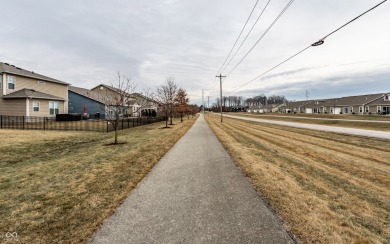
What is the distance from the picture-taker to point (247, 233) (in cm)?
360

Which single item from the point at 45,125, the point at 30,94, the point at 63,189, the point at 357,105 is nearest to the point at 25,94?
the point at 30,94

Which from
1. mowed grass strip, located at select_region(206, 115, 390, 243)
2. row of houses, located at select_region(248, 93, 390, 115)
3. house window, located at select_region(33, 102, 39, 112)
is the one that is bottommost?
mowed grass strip, located at select_region(206, 115, 390, 243)

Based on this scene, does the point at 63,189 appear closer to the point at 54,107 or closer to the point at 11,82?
the point at 11,82

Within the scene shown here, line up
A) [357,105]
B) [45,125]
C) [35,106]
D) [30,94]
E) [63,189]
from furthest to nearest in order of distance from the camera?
[357,105], [35,106], [30,94], [45,125], [63,189]

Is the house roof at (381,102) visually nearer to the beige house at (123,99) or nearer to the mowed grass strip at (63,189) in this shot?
the beige house at (123,99)

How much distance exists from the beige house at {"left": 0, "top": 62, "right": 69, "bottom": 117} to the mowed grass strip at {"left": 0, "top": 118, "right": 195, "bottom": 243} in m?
21.6

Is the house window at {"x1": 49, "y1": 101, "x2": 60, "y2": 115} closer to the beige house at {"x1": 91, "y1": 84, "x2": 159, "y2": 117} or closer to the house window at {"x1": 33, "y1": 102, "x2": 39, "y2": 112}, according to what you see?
the house window at {"x1": 33, "y1": 102, "x2": 39, "y2": 112}

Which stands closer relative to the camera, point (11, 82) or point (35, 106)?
point (11, 82)

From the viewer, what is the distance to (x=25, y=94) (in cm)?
2780

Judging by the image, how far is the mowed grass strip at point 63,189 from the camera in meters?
3.83

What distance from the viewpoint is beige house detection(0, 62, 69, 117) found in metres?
27.5

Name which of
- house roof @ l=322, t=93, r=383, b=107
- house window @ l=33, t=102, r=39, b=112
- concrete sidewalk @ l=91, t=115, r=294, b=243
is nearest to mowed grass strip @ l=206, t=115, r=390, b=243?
concrete sidewalk @ l=91, t=115, r=294, b=243

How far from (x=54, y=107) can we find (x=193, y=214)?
35.9 meters

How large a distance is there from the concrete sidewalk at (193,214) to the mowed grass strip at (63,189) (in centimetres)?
39
